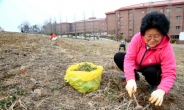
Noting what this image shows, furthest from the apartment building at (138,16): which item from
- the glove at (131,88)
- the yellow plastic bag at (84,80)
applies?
the glove at (131,88)

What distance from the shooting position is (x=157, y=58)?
1.61 m

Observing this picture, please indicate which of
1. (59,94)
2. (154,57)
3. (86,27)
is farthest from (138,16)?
(59,94)

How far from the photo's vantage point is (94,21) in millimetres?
45094

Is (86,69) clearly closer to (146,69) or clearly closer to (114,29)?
(146,69)

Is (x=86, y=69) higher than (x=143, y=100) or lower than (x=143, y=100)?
higher

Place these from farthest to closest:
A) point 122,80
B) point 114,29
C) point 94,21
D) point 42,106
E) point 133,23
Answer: point 94,21 < point 114,29 < point 133,23 < point 122,80 < point 42,106

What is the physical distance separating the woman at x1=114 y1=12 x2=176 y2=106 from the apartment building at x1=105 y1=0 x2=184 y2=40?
81.0 ft

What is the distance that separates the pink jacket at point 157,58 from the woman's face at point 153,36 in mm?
87

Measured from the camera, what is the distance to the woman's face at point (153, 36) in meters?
1.39

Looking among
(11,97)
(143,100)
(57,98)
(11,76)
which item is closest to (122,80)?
(143,100)

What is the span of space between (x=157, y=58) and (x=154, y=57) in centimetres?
3

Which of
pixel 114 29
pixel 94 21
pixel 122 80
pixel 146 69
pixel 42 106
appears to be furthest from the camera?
pixel 94 21

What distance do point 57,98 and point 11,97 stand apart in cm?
45

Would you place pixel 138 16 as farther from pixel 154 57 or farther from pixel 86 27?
pixel 154 57
